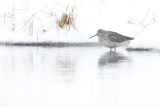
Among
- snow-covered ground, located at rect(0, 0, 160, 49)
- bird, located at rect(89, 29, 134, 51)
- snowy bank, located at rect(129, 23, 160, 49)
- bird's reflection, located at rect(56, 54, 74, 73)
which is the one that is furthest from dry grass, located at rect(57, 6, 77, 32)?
bird's reflection, located at rect(56, 54, 74, 73)

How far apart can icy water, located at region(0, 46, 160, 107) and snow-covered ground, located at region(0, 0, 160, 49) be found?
3.06 m

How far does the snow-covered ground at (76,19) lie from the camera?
13.0 m

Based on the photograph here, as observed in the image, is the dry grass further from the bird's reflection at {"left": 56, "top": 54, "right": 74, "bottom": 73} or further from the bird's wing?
the bird's reflection at {"left": 56, "top": 54, "right": 74, "bottom": 73}

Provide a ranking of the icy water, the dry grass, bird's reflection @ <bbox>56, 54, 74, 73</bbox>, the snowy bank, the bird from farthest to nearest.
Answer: the dry grass → the bird → the snowy bank → bird's reflection @ <bbox>56, 54, 74, 73</bbox> → the icy water

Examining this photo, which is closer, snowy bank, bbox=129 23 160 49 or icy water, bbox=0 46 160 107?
icy water, bbox=0 46 160 107

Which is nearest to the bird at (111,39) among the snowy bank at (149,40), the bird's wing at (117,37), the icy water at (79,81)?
the bird's wing at (117,37)

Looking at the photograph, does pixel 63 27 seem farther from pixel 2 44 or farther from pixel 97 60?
pixel 97 60

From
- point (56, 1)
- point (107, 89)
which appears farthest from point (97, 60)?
point (56, 1)

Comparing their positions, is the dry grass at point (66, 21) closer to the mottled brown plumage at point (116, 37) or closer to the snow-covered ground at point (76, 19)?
the snow-covered ground at point (76, 19)

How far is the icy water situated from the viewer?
506cm

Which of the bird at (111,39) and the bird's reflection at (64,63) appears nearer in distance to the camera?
the bird's reflection at (64,63)

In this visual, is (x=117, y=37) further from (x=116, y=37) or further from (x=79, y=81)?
(x=79, y=81)

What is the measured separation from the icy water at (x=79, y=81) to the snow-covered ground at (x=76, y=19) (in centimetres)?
306

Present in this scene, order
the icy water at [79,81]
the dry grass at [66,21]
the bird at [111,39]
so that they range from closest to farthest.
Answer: the icy water at [79,81], the bird at [111,39], the dry grass at [66,21]
